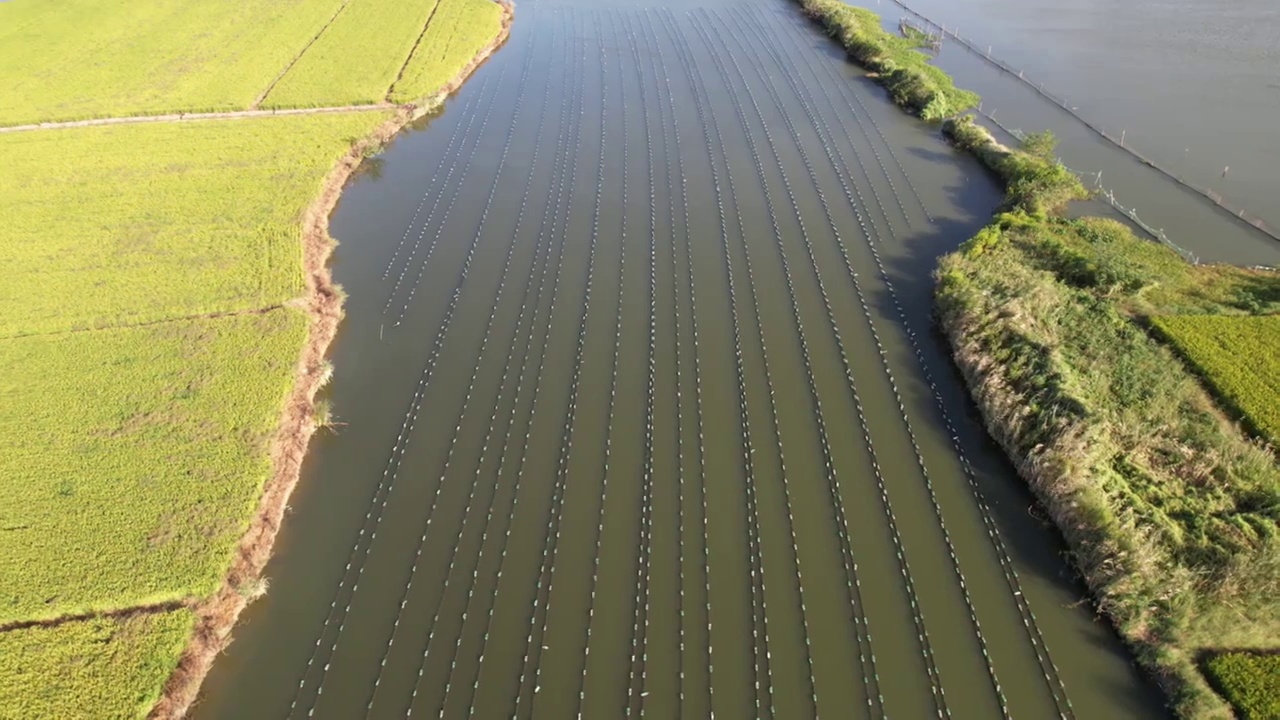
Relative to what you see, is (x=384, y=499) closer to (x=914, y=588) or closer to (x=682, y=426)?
(x=682, y=426)

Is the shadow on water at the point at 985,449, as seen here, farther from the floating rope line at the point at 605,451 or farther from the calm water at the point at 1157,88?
the floating rope line at the point at 605,451

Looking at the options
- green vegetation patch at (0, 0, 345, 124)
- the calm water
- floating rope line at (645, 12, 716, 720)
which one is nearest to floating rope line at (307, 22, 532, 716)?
floating rope line at (645, 12, 716, 720)

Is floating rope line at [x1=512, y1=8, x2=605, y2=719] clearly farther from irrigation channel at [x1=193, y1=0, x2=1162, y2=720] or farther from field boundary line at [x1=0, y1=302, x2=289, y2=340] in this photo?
field boundary line at [x1=0, y1=302, x2=289, y2=340]

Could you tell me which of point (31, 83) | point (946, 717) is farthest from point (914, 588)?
point (31, 83)

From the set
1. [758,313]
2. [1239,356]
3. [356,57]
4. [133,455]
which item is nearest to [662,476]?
[758,313]

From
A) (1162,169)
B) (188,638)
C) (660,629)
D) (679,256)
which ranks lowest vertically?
(188,638)

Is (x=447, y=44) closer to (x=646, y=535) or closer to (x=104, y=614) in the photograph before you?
(x=646, y=535)
